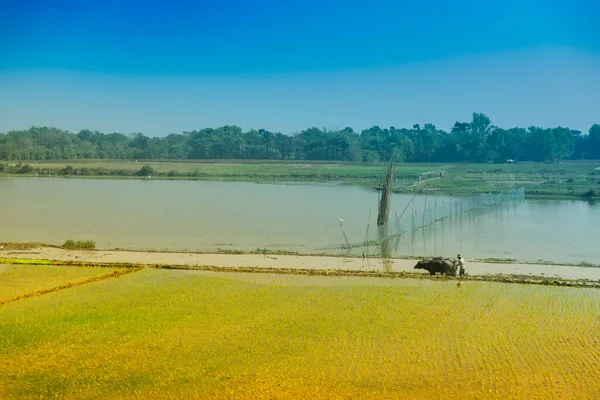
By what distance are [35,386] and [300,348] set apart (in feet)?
10.1

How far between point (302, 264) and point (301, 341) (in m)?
5.49

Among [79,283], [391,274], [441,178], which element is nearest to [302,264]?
[391,274]

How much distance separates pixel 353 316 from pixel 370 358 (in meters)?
1.82

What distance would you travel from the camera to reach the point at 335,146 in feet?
221

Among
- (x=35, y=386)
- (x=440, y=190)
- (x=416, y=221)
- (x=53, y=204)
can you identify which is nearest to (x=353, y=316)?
(x=35, y=386)

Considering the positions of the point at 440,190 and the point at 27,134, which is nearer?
the point at 440,190

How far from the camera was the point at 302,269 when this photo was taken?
12.8 m

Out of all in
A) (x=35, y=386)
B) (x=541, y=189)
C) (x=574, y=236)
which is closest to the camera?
(x=35, y=386)

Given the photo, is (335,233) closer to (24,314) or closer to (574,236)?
(574,236)

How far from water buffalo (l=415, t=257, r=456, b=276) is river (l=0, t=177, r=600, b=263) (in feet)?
8.49

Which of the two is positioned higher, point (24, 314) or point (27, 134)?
point (27, 134)

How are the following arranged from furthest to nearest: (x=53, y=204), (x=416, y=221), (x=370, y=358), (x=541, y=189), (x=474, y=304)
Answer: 1. (x=541, y=189)
2. (x=53, y=204)
3. (x=416, y=221)
4. (x=474, y=304)
5. (x=370, y=358)

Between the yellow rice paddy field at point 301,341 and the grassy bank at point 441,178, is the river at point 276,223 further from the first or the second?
the yellow rice paddy field at point 301,341

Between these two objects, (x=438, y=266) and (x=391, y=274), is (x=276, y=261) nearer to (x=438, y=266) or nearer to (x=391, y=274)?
(x=391, y=274)
